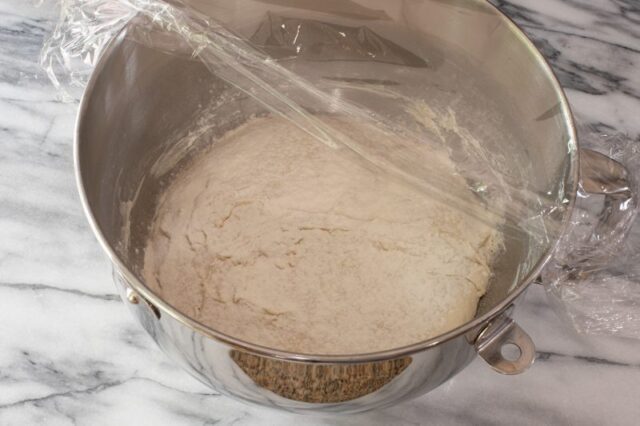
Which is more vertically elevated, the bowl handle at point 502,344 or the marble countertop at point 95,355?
the bowl handle at point 502,344

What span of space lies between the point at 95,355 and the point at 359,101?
433 millimetres

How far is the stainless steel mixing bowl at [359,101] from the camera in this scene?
537 mm

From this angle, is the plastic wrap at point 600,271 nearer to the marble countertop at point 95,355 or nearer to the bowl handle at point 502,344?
the marble countertop at point 95,355

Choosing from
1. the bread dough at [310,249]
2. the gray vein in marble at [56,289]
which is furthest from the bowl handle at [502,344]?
the gray vein in marble at [56,289]

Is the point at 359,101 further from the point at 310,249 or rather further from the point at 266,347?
the point at 266,347

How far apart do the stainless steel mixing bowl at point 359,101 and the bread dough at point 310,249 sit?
37 mm

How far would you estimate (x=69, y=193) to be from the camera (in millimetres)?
826

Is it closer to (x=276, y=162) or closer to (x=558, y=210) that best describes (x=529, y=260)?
(x=558, y=210)

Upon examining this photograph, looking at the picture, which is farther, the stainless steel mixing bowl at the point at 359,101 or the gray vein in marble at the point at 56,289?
the gray vein in marble at the point at 56,289

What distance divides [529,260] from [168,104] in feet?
1.38

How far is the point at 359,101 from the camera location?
91cm

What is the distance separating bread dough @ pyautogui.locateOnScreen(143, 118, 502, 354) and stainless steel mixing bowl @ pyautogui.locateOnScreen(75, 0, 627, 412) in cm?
4

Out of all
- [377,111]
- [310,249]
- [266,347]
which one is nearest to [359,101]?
[377,111]

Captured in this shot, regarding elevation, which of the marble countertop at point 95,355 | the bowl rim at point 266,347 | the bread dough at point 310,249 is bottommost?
the marble countertop at point 95,355
